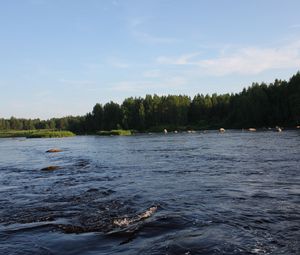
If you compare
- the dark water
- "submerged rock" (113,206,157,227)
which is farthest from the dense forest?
"submerged rock" (113,206,157,227)

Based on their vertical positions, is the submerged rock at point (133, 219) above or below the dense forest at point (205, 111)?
below

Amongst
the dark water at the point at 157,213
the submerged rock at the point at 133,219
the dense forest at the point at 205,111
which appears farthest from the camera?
the dense forest at the point at 205,111

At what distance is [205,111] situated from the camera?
170875 millimetres

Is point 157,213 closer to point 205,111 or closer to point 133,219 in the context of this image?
point 133,219

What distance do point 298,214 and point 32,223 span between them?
373 inches

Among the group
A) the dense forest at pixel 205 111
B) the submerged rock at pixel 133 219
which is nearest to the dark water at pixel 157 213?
the submerged rock at pixel 133 219

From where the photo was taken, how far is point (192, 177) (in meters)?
23.5

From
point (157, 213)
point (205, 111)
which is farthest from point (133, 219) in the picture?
point (205, 111)

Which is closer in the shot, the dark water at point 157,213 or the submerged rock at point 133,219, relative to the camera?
the dark water at point 157,213

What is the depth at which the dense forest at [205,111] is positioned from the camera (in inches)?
4798

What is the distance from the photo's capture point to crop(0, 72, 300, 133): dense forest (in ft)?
400

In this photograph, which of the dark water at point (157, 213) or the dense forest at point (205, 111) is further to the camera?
the dense forest at point (205, 111)

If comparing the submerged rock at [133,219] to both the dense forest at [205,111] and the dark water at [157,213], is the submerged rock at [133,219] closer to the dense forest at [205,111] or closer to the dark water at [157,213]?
the dark water at [157,213]

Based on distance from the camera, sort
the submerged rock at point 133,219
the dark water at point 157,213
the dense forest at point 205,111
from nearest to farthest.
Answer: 1. the dark water at point 157,213
2. the submerged rock at point 133,219
3. the dense forest at point 205,111
